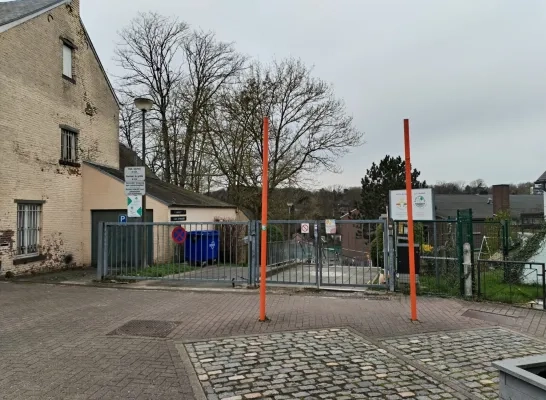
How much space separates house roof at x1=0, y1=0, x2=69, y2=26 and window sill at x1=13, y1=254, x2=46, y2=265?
7270 millimetres

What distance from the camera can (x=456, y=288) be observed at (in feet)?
29.9

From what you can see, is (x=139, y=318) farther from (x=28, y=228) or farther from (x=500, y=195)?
(x=500, y=195)

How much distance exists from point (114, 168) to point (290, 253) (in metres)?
10.5

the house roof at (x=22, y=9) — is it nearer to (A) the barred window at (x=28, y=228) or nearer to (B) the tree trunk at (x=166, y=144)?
(A) the barred window at (x=28, y=228)

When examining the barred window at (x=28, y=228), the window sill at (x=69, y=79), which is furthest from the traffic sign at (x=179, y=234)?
the window sill at (x=69, y=79)

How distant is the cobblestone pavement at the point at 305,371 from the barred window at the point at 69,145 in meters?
13.0

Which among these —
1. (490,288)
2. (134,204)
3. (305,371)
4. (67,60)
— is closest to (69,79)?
(67,60)

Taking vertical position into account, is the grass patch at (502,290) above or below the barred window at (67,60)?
below

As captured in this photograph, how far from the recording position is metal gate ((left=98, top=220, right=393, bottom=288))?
1015cm

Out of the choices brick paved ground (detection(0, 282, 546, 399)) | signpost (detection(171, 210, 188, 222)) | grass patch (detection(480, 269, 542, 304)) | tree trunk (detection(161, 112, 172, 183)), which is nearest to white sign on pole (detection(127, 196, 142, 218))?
brick paved ground (detection(0, 282, 546, 399))

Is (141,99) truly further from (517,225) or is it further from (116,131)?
(517,225)

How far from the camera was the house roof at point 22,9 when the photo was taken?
45.1ft

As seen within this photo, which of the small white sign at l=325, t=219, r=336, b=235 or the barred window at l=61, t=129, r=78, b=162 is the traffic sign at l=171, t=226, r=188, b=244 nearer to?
the small white sign at l=325, t=219, r=336, b=235

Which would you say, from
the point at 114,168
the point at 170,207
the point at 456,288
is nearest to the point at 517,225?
the point at 456,288
